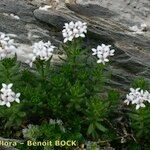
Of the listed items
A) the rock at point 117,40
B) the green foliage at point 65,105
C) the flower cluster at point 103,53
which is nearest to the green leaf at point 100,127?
the green foliage at point 65,105

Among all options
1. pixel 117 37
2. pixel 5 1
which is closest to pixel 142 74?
pixel 117 37

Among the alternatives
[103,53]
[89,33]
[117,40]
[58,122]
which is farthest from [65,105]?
[117,40]

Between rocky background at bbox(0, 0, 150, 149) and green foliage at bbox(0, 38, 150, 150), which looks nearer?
green foliage at bbox(0, 38, 150, 150)

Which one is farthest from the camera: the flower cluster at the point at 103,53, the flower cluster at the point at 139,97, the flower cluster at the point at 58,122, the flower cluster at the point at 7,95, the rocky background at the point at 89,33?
the rocky background at the point at 89,33

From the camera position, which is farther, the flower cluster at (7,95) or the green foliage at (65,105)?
the green foliage at (65,105)

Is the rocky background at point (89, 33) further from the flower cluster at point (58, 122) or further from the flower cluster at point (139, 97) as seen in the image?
the flower cluster at point (58, 122)

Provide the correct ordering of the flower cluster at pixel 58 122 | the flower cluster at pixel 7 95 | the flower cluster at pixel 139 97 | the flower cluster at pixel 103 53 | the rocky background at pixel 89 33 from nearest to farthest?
1. the flower cluster at pixel 7 95
2. the flower cluster at pixel 139 97
3. the flower cluster at pixel 58 122
4. the flower cluster at pixel 103 53
5. the rocky background at pixel 89 33

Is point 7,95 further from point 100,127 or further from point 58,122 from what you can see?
point 100,127

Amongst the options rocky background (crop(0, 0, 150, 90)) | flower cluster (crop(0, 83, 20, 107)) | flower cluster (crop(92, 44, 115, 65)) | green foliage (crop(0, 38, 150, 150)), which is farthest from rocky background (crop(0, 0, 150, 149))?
flower cluster (crop(0, 83, 20, 107))

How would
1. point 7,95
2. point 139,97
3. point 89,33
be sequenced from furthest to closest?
point 89,33 → point 139,97 → point 7,95

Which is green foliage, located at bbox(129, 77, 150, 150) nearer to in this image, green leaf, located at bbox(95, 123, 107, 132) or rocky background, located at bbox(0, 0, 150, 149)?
green leaf, located at bbox(95, 123, 107, 132)

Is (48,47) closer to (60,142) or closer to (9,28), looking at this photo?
(60,142)
